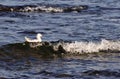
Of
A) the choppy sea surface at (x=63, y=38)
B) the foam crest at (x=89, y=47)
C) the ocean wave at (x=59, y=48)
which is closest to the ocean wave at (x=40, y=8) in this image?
the choppy sea surface at (x=63, y=38)

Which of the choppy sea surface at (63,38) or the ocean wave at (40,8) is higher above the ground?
the choppy sea surface at (63,38)

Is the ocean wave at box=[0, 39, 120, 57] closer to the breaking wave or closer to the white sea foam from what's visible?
the breaking wave

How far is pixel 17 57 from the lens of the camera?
16047mm

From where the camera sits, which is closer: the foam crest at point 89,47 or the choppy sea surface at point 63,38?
the choppy sea surface at point 63,38

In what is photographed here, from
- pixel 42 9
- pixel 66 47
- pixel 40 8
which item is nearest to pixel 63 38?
pixel 66 47

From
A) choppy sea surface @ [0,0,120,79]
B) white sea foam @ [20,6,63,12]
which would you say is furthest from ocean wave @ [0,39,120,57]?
white sea foam @ [20,6,63,12]

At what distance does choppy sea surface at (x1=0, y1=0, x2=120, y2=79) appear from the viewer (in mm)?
14055

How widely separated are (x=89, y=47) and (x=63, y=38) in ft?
7.93

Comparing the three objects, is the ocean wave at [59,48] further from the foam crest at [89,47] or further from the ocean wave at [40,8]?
the ocean wave at [40,8]

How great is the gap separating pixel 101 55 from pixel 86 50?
74 cm

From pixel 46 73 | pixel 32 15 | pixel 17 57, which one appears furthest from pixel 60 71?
pixel 32 15

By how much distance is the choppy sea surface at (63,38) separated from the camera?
46.1 ft

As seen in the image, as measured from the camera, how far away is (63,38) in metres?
19.6

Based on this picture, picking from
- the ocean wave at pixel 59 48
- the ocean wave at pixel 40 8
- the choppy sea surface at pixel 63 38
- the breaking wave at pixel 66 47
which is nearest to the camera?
the choppy sea surface at pixel 63 38
